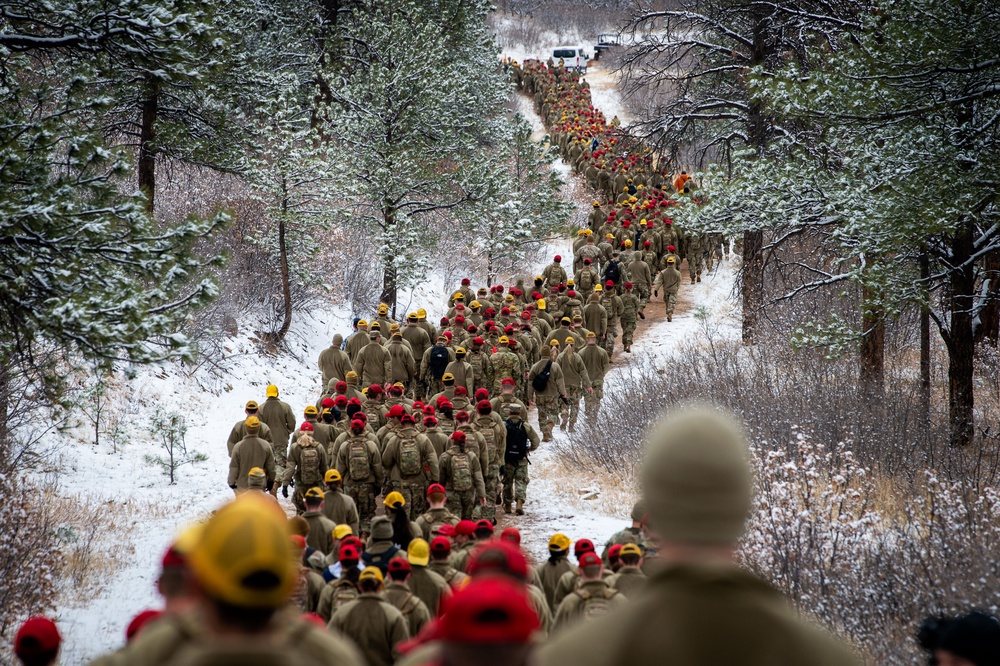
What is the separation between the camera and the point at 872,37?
1176 centimetres

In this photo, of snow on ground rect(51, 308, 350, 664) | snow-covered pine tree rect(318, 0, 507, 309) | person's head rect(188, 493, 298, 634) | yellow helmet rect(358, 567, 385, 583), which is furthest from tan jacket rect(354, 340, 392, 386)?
person's head rect(188, 493, 298, 634)

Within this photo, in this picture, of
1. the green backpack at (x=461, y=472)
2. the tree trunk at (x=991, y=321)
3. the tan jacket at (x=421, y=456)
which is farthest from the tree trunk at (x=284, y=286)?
the tree trunk at (x=991, y=321)

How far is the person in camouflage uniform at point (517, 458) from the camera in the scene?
12508 mm

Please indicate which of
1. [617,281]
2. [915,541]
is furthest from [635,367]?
[915,541]

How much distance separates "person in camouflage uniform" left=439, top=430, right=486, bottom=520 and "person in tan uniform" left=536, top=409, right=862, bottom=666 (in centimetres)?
920

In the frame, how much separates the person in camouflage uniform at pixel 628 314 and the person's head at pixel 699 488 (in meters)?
17.8

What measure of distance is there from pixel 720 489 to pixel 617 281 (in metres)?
18.1

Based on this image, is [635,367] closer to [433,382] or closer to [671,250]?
[671,250]

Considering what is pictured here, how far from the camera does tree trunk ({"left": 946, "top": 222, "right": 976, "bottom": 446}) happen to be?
1263cm

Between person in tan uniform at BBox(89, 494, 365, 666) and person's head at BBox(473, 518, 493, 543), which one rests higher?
person in tan uniform at BBox(89, 494, 365, 666)

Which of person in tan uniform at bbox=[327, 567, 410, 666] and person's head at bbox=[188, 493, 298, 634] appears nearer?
person's head at bbox=[188, 493, 298, 634]

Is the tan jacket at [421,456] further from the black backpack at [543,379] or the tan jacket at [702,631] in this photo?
the tan jacket at [702,631]

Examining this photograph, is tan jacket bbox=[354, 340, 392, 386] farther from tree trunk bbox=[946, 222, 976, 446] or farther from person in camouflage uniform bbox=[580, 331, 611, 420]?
tree trunk bbox=[946, 222, 976, 446]

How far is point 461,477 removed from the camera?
36.7 ft
